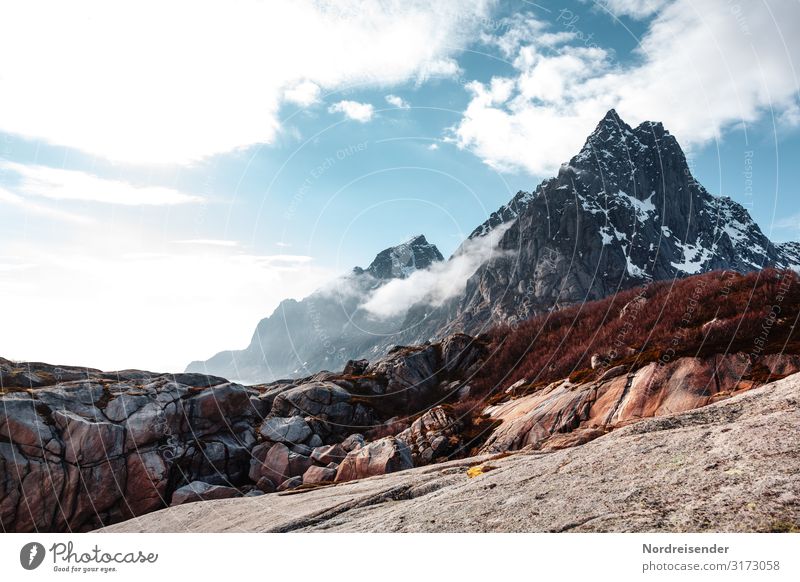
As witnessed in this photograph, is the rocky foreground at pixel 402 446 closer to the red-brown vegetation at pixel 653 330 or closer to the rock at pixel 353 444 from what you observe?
the rock at pixel 353 444

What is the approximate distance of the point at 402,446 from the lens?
3612cm

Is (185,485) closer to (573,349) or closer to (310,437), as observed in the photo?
(310,437)

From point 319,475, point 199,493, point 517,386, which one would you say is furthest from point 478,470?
point 517,386

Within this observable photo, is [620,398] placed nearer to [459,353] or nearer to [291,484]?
[291,484]

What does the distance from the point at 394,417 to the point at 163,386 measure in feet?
102

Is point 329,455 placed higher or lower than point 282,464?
higher

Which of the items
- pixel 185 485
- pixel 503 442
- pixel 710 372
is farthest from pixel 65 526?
pixel 710 372

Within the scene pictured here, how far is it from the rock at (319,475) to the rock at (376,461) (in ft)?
7.05

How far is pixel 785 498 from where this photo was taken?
952cm

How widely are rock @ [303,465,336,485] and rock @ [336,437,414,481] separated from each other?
215 centimetres

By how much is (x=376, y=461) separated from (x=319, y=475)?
8.02 metres
